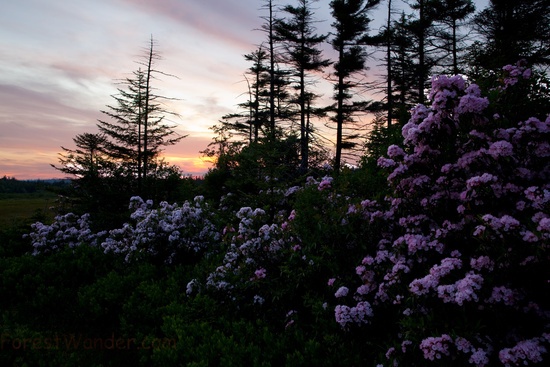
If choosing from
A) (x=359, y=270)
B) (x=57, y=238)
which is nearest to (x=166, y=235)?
(x=57, y=238)

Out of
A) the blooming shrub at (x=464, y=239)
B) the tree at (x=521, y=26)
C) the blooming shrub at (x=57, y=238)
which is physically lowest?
the blooming shrub at (x=57, y=238)

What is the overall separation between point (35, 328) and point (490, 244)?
777cm

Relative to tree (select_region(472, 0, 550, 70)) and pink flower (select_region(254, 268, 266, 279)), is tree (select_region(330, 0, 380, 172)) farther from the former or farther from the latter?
pink flower (select_region(254, 268, 266, 279))

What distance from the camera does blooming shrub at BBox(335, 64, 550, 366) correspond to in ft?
11.9

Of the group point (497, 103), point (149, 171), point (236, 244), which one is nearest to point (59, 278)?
point (236, 244)

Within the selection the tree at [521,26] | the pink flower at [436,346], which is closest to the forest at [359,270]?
the pink flower at [436,346]

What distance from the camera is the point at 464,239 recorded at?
4.76 metres

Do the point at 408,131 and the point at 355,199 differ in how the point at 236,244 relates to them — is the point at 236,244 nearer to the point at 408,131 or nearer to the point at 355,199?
the point at 355,199

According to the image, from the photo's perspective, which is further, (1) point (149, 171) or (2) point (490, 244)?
(1) point (149, 171)

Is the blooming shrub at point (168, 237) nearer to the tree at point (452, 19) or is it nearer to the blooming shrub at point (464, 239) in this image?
the blooming shrub at point (464, 239)

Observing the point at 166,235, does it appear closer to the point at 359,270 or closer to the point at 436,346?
the point at 359,270

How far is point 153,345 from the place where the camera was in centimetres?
539

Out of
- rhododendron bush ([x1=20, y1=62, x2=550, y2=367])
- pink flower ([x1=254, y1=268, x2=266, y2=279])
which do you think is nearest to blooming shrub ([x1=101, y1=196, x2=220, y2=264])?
rhododendron bush ([x1=20, y1=62, x2=550, y2=367])

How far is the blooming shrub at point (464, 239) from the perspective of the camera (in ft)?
11.9
